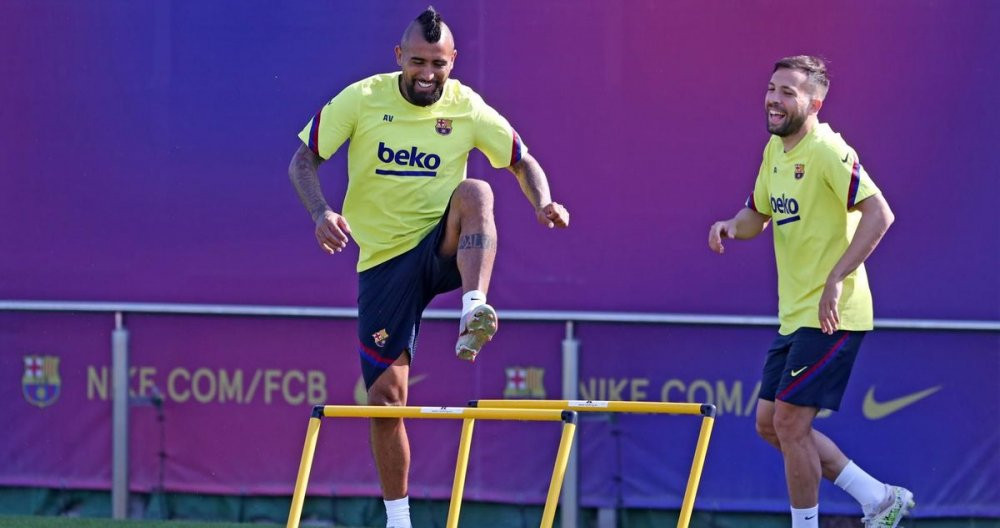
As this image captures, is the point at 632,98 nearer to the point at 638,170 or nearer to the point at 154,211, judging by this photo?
the point at 638,170

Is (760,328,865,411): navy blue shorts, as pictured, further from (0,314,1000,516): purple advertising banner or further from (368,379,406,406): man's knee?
(368,379,406,406): man's knee

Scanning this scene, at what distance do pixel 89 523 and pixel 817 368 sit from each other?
364 centimetres

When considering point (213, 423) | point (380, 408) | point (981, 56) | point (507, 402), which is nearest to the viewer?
point (380, 408)

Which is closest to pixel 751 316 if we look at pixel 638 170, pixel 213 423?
pixel 638 170

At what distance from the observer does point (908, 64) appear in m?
8.25

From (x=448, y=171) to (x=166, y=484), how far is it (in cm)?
292

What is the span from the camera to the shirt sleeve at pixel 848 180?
22.2 feet

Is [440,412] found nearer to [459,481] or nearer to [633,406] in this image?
[459,481]

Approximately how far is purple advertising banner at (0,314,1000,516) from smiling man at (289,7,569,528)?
1.70 meters

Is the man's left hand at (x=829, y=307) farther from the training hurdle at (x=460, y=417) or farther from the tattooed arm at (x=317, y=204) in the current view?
the tattooed arm at (x=317, y=204)

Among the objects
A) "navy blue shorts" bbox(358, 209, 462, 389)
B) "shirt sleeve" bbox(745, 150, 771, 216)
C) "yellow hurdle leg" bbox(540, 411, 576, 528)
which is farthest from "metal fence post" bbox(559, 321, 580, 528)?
"yellow hurdle leg" bbox(540, 411, 576, 528)

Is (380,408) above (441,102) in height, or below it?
below

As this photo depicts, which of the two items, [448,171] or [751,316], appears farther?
[751,316]

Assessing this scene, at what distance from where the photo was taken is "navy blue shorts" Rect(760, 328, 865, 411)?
6867 millimetres
